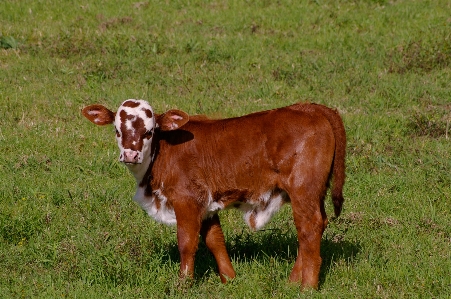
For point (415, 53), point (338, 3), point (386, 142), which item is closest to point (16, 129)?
point (386, 142)

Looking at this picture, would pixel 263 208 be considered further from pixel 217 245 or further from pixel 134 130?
pixel 134 130

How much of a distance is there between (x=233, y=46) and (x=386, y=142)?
4919 millimetres

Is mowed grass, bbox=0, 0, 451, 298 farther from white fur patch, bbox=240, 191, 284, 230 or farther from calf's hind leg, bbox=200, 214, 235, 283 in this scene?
white fur patch, bbox=240, 191, 284, 230

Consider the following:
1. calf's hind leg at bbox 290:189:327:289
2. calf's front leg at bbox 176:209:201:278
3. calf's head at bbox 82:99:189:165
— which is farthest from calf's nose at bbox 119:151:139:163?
calf's hind leg at bbox 290:189:327:289

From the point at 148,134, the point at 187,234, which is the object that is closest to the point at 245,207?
the point at 187,234

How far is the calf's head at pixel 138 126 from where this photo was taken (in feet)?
23.6

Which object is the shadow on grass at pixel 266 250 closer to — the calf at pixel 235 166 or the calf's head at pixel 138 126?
the calf at pixel 235 166

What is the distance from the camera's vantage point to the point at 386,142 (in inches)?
460

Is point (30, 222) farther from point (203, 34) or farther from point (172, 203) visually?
→ point (203, 34)

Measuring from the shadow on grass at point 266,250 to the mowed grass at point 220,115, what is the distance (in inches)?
1.0

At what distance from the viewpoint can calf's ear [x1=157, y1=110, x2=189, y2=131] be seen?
7.54 m

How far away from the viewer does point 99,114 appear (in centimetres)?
770

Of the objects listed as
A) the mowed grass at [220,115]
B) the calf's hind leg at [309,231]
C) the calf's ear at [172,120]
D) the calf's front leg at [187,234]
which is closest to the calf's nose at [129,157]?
the calf's ear at [172,120]

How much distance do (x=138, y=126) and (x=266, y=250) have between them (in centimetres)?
210
